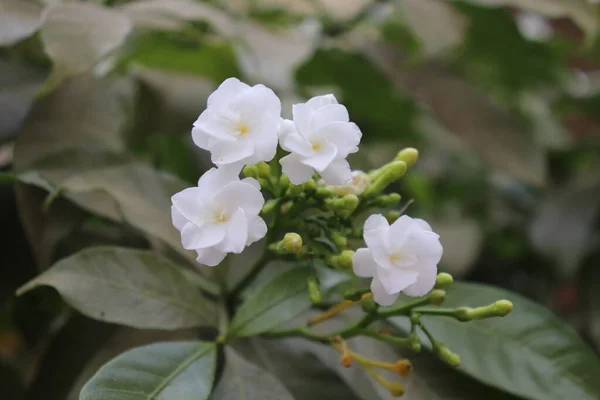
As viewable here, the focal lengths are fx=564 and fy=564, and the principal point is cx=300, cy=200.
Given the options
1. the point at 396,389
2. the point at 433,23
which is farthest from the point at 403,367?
the point at 433,23

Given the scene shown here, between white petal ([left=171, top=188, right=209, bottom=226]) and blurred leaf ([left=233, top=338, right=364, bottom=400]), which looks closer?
white petal ([left=171, top=188, right=209, bottom=226])

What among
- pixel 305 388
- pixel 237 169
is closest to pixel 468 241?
pixel 305 388

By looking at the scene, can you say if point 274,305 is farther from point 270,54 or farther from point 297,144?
point 270,54

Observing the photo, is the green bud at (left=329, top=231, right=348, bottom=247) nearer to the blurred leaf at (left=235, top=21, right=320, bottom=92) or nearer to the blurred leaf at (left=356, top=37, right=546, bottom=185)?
the blurred leaf at (left=235, top=21, right=320, bottom=92)

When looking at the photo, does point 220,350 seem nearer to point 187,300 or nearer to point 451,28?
point 187,300

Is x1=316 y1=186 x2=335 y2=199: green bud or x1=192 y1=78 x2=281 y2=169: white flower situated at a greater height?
x1=192 y1=78 x2=281 y2=169: white flower

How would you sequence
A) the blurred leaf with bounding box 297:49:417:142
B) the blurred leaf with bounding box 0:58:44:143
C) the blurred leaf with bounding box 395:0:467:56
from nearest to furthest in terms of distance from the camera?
the blurred leaf with bounding box 0:58:44:143 → the blurred leaf with bounding box 395:0:467:56 → the blurred leaf with bounding box 297:49:417:142

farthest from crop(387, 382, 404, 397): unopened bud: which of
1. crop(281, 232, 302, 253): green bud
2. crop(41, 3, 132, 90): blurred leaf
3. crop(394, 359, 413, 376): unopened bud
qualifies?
crop(41, 3, 132, 90): blurred leaf

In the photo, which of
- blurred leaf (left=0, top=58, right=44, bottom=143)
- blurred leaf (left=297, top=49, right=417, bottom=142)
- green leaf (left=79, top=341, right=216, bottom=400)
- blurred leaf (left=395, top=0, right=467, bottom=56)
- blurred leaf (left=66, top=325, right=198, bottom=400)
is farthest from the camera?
blurred leaf (left=297, top=49, right=417, bottom=142)

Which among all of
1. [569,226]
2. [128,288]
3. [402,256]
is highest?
[402,256]
